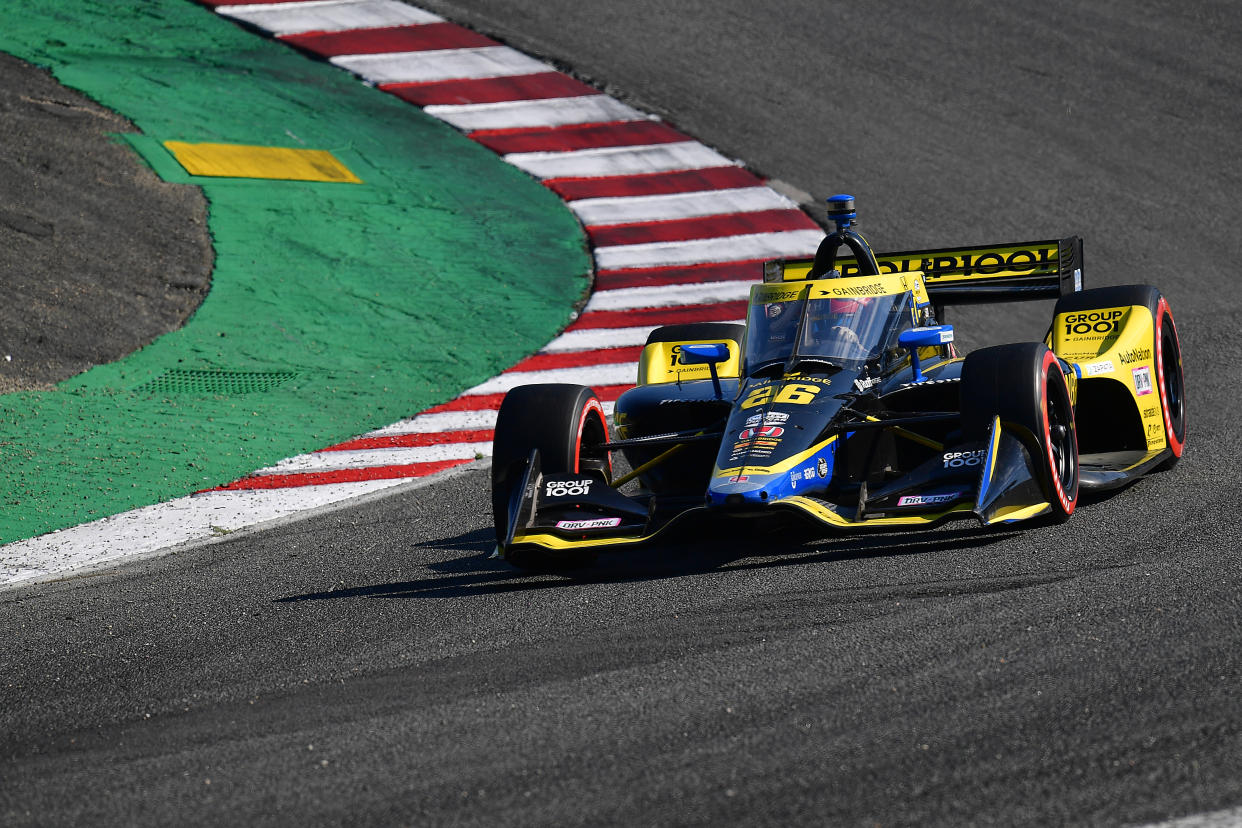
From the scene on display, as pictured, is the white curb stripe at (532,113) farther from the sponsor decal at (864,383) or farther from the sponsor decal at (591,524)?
the sponsor decal at (591,524)

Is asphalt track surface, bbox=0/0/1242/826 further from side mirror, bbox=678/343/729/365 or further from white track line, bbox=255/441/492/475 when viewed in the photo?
side mirror, bbox=678/343/729/365

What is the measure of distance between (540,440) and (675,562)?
35.4 inches

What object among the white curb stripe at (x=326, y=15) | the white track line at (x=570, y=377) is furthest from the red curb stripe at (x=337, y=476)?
the white curb stripe at (x=326, y=15)

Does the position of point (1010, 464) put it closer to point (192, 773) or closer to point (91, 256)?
point (192, 773)

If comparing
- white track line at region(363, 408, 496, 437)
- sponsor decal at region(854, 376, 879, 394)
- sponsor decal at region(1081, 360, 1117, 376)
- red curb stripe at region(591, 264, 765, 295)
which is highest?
sponsor decal at region(1081, 360, 1117, 376)

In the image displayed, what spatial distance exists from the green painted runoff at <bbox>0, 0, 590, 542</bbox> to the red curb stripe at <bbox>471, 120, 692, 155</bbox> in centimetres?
35

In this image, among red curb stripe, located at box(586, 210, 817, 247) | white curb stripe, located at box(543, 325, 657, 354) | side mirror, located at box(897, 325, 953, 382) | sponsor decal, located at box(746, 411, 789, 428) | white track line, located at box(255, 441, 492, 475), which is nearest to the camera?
sponsor decal, located at box(746, 411, 789, 428)

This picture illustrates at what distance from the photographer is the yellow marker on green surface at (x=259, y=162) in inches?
573

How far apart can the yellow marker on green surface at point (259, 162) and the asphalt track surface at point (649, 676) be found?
6.54 metres

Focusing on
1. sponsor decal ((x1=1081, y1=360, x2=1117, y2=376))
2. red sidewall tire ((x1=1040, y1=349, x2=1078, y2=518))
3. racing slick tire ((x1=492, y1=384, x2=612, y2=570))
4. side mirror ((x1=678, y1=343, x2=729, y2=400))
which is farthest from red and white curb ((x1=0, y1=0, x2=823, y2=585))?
red sidewall tire ((x1=1040, y1=349, x2=1078, y2=518))

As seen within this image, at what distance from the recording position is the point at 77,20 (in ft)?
57.3

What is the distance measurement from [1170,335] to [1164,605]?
4044 mm

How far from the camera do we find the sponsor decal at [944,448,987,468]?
6418 millimetres

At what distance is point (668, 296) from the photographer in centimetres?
1301
